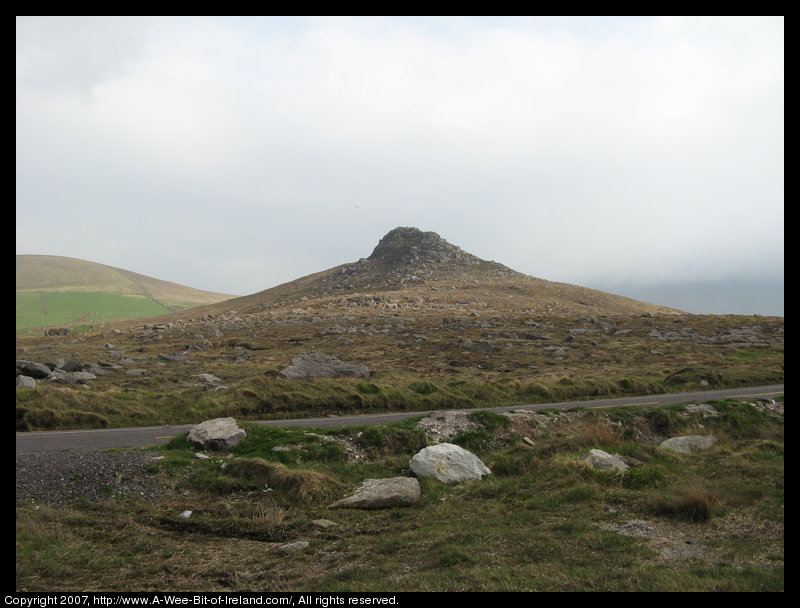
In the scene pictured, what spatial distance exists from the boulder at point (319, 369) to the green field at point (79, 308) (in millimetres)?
90554

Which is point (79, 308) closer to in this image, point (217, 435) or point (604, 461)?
point (217, 435)

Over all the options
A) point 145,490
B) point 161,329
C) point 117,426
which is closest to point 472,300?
point 161,329

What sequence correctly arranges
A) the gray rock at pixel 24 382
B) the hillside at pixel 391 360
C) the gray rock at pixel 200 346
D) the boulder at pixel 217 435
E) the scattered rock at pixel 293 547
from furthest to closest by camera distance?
the gray rock at pixel 200 346 < the gray rock at pixel 24 382 < the hillside at pixel 391 360 < the boulder at pixel 217 435 < the scattered rock at pixel 293 547

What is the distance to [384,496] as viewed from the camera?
36.1 ft

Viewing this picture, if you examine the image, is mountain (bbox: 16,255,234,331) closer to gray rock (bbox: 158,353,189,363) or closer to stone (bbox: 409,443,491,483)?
gray rock (bbox: 158,353,189,363)

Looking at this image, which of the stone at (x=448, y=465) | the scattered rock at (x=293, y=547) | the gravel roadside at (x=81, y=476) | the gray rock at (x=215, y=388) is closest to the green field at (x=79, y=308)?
the gray rock at (x=215, y=388)

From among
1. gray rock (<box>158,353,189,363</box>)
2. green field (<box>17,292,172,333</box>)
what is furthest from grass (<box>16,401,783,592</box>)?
green field (<box>17,292,172,333</box>)

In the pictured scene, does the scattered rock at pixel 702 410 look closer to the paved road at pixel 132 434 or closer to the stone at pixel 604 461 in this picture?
the paved road at pixel 132 434

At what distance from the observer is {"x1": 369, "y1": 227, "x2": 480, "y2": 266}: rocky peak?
114m

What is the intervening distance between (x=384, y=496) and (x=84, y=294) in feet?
532

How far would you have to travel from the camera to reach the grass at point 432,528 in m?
7.16

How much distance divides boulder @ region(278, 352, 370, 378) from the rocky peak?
81.8 m

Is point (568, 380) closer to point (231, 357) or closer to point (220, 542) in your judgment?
point (220, 542)

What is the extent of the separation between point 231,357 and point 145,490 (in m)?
29.2
